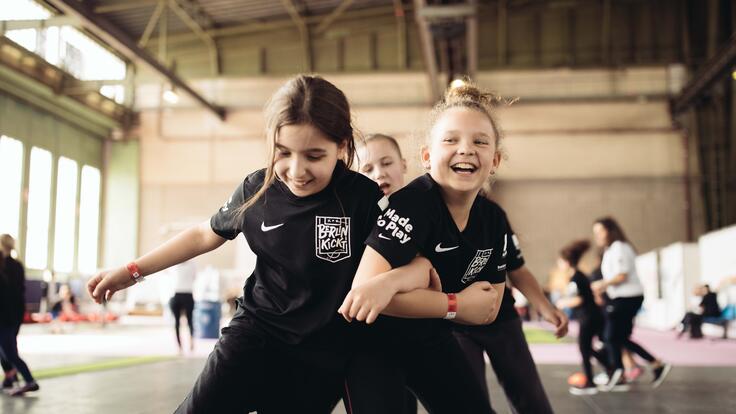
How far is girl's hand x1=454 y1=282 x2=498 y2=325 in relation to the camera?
236 cm

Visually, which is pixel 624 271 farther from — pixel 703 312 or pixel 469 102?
pixel 703 312

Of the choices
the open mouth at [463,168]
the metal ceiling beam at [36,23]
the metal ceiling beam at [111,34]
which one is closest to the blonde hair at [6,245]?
the open mouth at [463,168]

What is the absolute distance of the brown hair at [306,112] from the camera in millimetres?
2305

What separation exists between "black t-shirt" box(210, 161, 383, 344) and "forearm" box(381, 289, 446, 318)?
0.67ft

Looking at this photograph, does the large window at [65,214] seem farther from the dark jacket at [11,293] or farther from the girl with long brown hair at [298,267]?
the girl with long brown hair at [298,267]

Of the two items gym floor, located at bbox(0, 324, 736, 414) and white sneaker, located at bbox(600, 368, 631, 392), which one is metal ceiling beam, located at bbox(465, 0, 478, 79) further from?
white sneaker, located at bbox(600, 368, 631, 392)

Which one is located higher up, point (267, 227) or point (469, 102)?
point (469, 102)

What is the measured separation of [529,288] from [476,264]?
3.54 feet

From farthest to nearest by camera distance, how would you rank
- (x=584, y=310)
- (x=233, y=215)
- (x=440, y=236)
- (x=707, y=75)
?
(x=707, y=75), (x=584, y=310), (x=233, y=215), (x=440, y=236)

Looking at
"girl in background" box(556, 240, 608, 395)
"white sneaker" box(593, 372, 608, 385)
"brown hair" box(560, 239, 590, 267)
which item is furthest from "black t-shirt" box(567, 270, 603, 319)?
"white sneaker" box(593, 372, 608, 385)

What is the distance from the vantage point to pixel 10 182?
1973 centimetres

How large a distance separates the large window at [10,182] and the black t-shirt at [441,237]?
754 inches

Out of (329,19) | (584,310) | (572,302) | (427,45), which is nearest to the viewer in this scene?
(572,302)

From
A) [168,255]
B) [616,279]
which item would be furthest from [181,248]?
[616,279]
